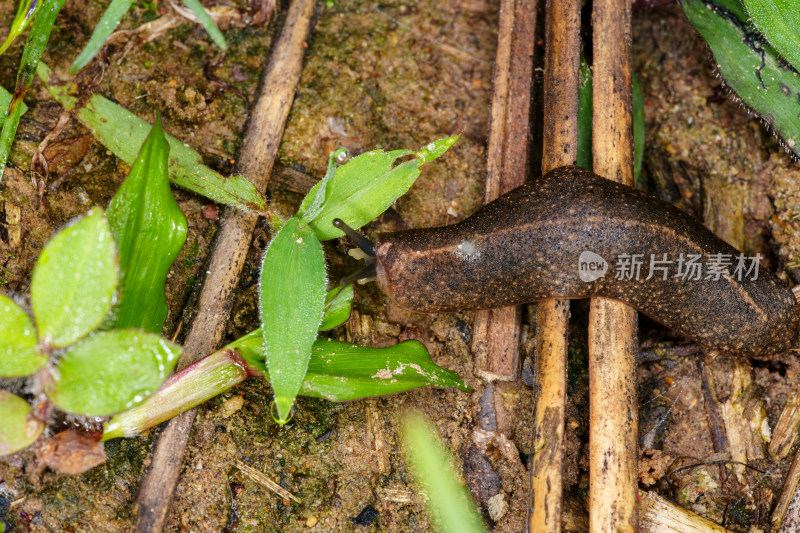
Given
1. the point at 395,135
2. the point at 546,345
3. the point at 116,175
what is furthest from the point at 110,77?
the point at 546,345

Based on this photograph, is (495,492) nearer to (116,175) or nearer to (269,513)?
(269,513)

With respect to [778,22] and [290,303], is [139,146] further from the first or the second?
[778,22]

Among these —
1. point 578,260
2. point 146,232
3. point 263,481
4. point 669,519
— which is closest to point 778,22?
point 578,260

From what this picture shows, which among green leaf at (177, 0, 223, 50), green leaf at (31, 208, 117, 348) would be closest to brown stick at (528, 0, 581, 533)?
green leaf at (177, 0, 223, 50)

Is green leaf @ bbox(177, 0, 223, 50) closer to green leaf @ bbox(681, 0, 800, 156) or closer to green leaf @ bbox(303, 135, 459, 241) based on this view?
green leaf @ bbox(303, 135, 459, 241)

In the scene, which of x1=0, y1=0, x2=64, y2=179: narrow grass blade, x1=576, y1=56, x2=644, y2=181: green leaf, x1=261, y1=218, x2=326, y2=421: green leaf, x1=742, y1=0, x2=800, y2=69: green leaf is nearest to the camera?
x1=261, y1=218, x2=326, y2=421: green leaf
